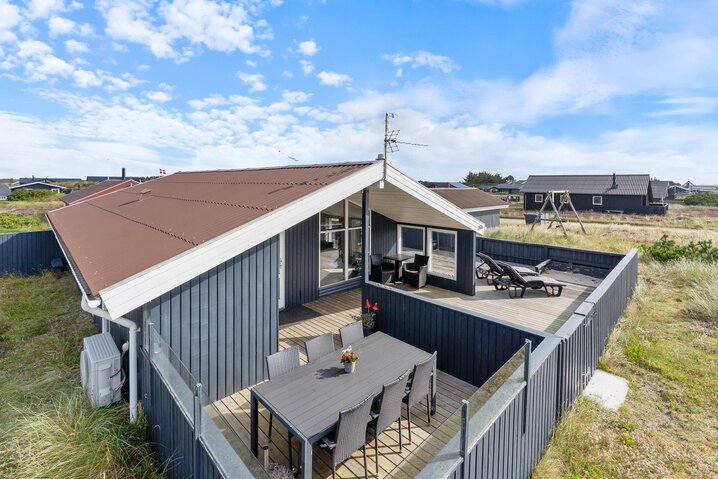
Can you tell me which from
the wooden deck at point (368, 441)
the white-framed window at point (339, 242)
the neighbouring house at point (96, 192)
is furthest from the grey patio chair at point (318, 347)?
the neighbouring house at point (96, 192)

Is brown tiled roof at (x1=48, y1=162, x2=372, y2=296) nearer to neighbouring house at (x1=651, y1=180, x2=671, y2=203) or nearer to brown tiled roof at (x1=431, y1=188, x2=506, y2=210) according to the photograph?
brown tiled roof at (x1=431, y1=188, x2=506, y2=210)

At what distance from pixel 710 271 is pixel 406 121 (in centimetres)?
987

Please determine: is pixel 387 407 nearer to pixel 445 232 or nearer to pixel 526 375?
pixel 526 375

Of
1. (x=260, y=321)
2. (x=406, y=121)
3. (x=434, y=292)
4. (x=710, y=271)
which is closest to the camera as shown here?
(x=260, y=321)

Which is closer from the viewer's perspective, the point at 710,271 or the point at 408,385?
the point at 408,385

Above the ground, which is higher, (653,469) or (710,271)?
(710,271)

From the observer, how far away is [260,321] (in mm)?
4852

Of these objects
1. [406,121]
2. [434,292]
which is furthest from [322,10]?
[434,292]

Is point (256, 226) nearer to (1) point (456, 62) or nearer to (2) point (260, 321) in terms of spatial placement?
(2) point (260, 321)

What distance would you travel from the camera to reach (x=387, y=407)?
10.9ft

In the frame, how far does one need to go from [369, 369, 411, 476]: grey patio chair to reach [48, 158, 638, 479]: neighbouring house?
0.72 ft

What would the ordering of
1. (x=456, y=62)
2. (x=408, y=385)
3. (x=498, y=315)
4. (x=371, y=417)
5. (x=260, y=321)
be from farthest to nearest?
(x=456, y=62) < (x=498, y=315) < (x=260, y=321) < (x=408, y=385) < (x=371, y=417)

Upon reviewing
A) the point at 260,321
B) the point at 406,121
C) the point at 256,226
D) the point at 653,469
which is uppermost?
the point at 406,121

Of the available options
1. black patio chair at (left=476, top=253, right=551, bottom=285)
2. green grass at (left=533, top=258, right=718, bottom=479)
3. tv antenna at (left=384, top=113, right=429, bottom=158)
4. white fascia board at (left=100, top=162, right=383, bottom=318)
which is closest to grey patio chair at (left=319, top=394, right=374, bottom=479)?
green grass at (left=533, top=258, right=718, bottom=479)
